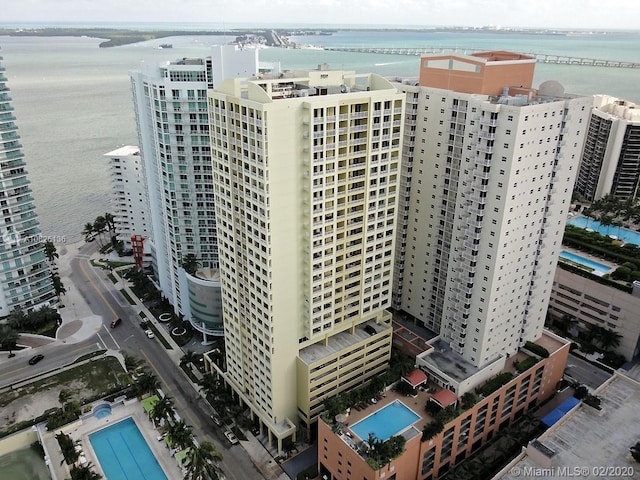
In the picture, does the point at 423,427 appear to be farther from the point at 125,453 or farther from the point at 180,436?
the point at 125,453

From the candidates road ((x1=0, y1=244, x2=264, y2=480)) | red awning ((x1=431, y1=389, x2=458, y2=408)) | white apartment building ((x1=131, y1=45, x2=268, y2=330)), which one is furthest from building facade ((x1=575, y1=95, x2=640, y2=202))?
road ((x1=0, y1=244, x2=264, y2=480))

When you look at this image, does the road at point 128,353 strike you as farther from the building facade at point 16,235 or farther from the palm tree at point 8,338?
the building facade at point 16,235

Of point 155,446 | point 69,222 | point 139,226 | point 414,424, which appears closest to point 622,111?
point 414,424

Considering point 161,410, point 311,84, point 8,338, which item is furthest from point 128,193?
point 311,84

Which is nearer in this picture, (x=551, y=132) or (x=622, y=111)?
(x=551, y=132)

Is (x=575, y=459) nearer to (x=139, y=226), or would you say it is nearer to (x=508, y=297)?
(x=508, y=297)

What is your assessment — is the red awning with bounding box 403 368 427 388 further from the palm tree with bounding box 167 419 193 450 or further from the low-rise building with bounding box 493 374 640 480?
the palm tree with bounding box 167 419 193 450
